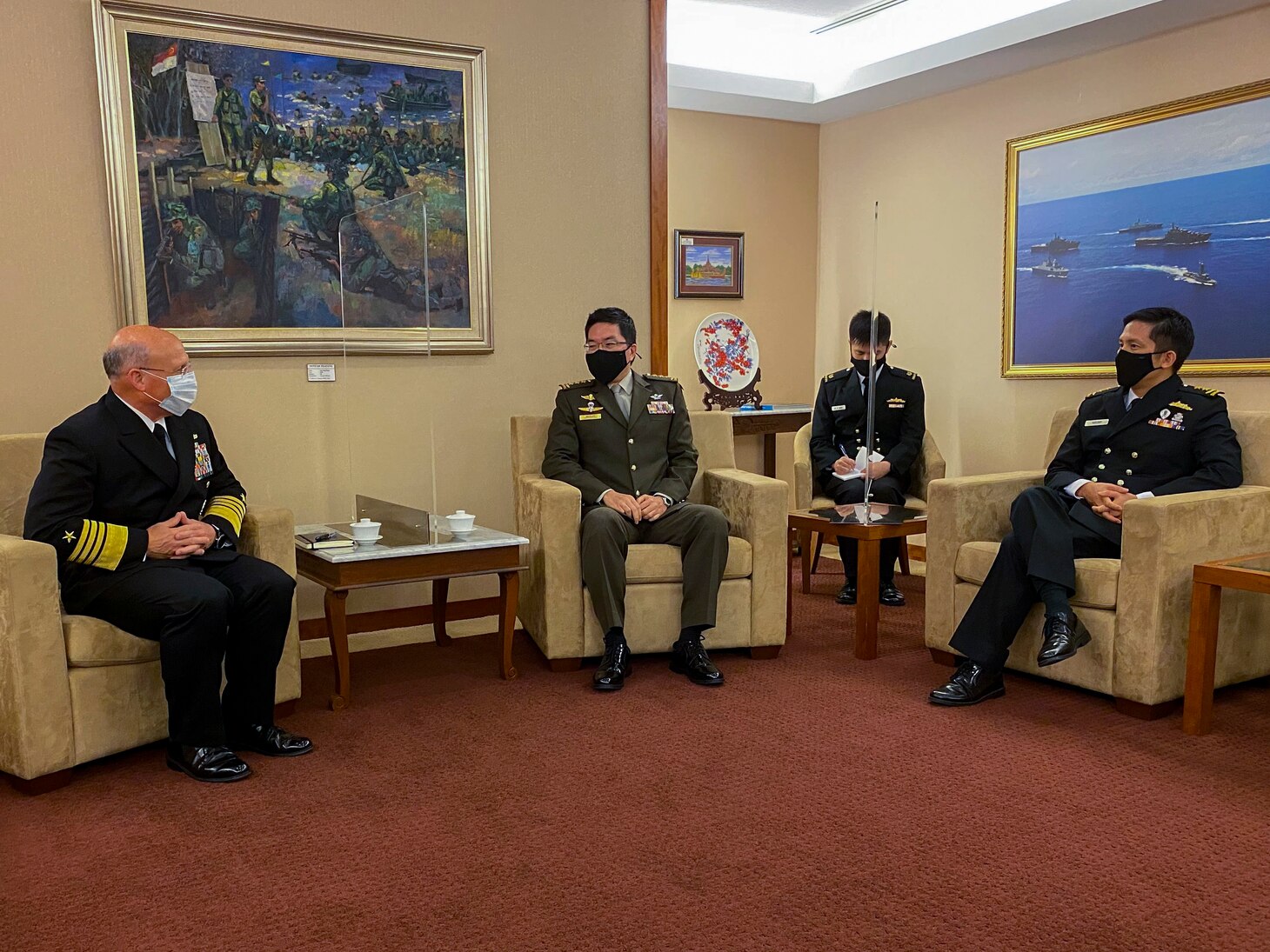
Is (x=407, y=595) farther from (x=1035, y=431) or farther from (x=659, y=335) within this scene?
(x=1035, y=431)

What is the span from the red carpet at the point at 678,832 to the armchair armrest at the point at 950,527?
387 millimetres

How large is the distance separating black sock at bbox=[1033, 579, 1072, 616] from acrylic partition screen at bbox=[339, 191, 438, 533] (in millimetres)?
2201

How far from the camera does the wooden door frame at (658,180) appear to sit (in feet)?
15.0

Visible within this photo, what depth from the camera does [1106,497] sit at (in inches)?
138

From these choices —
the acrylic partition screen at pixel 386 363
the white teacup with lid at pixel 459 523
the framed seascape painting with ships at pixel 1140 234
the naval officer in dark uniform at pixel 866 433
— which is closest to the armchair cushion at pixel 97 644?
the white teacup with lid at pixel 459 523

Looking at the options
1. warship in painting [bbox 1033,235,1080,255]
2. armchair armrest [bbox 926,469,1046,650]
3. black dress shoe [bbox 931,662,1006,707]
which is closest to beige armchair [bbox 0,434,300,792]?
black dress shoe [bbox 931,662,1006,707]

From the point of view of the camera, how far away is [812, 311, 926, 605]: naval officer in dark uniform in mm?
4875

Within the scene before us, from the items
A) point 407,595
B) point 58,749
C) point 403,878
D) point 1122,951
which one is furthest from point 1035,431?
point 58,749

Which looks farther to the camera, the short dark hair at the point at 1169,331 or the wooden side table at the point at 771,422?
the wooden side table at the point at 771,422

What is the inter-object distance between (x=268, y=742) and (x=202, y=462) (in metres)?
0.85

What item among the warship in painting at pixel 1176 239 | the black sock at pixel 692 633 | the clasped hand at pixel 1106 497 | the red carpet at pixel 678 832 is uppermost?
the warship in painting at pixel 1176 239

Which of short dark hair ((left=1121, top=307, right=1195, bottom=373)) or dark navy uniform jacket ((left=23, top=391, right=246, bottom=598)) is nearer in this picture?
dark navy uniform jacket ((left=23, top=391, right=246, bottom=598))

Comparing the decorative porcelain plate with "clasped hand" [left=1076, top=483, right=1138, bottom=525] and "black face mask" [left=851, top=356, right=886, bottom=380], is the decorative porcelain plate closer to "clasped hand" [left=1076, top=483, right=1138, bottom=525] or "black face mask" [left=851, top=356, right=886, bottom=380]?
"black face mask" [left=851, top=356, right=886, bottom=380]

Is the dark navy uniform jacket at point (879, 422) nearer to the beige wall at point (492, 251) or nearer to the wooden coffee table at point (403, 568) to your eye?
the beige wall at point (492, 251)
